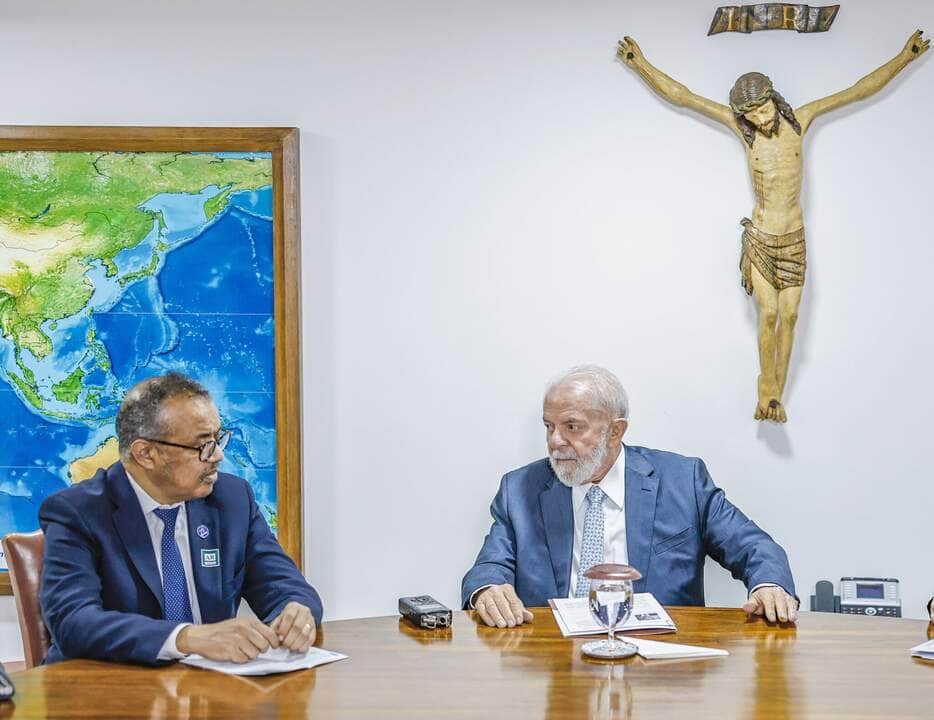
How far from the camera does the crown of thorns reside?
361 cm

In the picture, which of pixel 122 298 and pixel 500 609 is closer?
pixel 500 609

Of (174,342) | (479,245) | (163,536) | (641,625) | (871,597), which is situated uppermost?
(479,245)

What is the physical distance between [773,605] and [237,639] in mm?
1311

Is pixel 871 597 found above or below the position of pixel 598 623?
below

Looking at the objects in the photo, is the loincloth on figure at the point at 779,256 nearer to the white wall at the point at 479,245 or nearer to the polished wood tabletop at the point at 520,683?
the white wall at the point at 479,245

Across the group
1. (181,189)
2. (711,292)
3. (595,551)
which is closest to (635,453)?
(595,551)

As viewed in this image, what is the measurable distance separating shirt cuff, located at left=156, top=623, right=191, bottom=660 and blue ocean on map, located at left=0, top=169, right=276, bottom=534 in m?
1.49

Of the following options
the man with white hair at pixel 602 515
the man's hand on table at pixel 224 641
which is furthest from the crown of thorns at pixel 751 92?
the man's hand on table at pixel 224 641

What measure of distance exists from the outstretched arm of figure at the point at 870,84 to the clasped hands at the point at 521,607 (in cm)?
166

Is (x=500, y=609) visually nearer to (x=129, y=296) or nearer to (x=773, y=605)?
(x=773, y=605)

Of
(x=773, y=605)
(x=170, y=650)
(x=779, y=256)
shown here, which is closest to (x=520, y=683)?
(x=170, y=650)

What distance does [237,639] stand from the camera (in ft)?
7.48

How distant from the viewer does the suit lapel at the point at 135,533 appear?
2668 millimetres

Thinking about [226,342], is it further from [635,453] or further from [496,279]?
[635,453]
